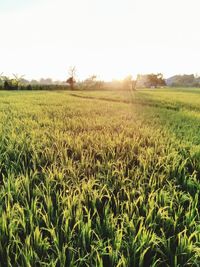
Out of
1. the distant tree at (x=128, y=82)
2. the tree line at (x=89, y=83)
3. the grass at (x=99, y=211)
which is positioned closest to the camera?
the grass at (x=99, y=211)

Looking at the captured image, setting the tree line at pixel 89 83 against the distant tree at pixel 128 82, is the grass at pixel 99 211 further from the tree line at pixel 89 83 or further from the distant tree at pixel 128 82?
the distant tree at pixel 128 82

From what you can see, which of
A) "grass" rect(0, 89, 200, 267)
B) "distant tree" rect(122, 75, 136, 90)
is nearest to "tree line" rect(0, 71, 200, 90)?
"distant tree" rect(122, 75, 136, 90)

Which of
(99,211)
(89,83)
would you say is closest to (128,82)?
(89,83)

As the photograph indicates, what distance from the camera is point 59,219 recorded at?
5.38ft

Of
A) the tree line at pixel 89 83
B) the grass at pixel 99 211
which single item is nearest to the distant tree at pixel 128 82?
the tree line at pixel 89 83

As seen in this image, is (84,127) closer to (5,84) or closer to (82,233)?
(82,233)

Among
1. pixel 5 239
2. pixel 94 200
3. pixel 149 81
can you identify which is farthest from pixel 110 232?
pixel 149 81

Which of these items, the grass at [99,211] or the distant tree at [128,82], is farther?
the distant tree at [128,82]

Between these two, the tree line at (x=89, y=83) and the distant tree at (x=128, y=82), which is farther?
the distant tree at (x=128, y=82)

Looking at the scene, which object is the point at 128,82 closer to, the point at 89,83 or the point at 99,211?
the point at 89,83

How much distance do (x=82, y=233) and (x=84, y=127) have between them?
309cm

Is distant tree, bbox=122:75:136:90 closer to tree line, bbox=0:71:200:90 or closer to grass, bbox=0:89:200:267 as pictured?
tree line, bbox=0:71:200:90

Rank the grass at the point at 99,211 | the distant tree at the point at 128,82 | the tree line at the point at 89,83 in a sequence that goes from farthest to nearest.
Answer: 1. the distant tree at the point at 128,82
2. the tree line at the point at 89,83
3. the grass at the point at 99,211

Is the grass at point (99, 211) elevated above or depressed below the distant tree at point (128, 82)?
below
